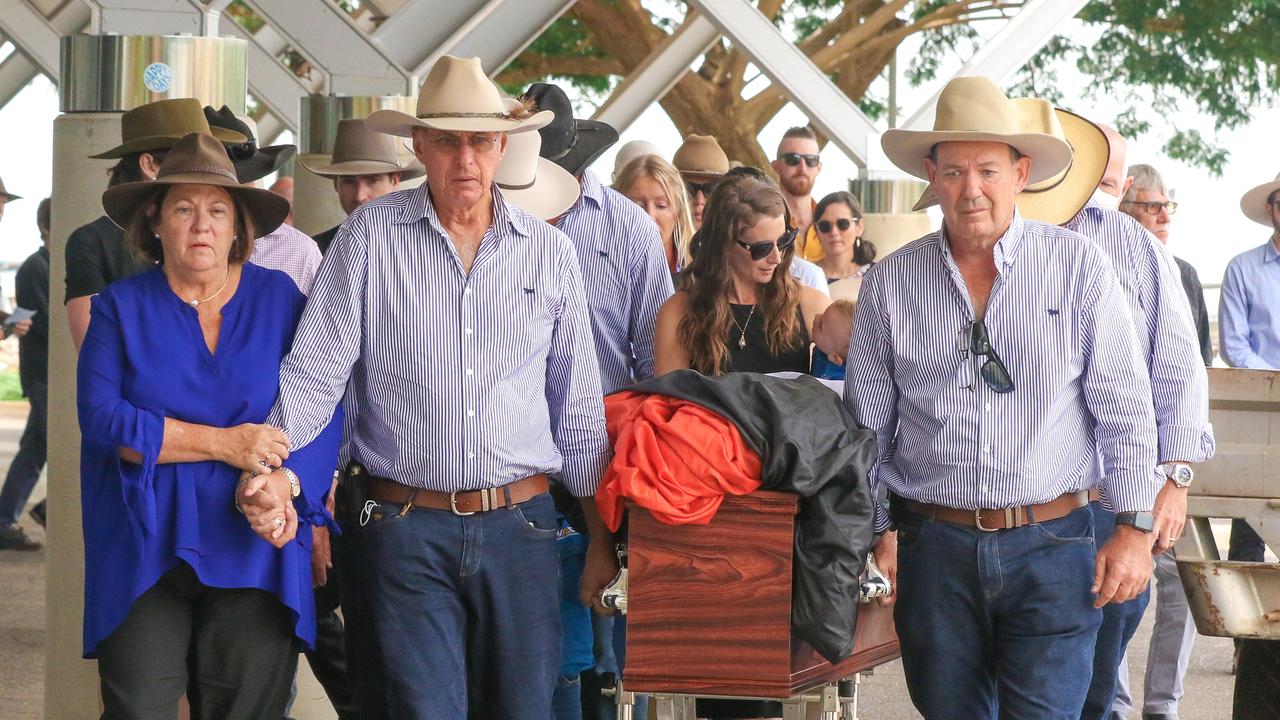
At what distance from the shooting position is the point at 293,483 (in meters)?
A: 4.71

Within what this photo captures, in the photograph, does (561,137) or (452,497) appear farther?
(561,137)

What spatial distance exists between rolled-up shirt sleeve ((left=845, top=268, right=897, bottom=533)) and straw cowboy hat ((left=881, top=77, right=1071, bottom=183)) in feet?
1.31

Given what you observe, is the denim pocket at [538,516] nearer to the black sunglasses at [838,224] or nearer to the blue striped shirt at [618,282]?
the blue striped shirt at [618,282]

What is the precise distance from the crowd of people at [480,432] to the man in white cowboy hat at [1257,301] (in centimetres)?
404

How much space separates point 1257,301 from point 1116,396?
191 inches

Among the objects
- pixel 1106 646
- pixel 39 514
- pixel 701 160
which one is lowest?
pixel 39 514

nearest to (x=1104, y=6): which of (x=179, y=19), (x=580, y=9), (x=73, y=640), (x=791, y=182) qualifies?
(x=580, y=9)

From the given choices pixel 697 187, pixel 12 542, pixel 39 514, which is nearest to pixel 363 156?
pixel 697 187

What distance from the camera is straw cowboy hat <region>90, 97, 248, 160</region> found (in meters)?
5.79

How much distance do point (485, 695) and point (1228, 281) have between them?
560 cm

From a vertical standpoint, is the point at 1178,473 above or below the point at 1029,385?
below

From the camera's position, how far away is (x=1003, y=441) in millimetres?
4656

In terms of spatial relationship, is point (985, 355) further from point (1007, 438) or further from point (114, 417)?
point (114, 417)

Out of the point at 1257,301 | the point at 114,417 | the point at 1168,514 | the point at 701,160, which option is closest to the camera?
the point at 114,417
